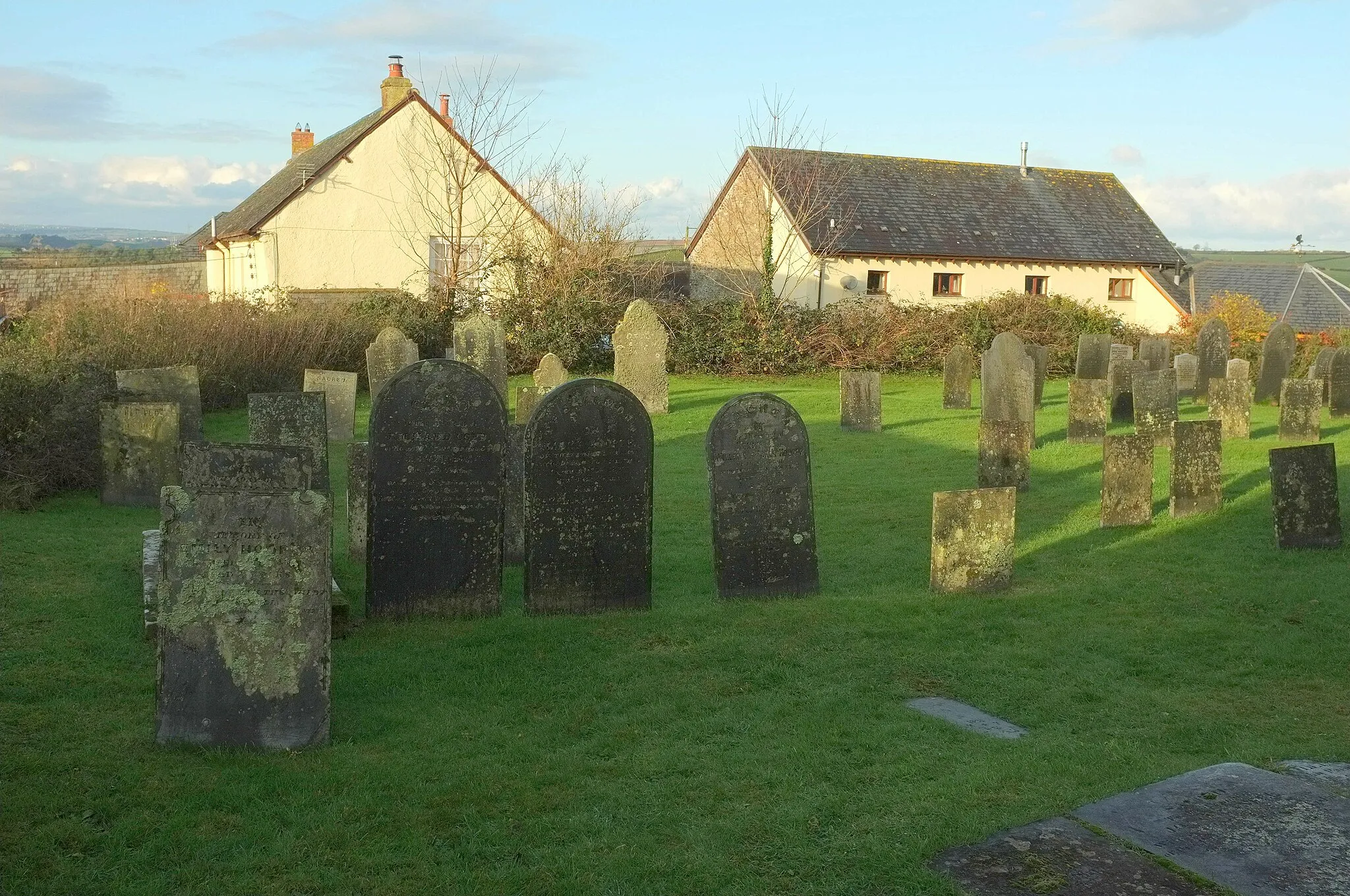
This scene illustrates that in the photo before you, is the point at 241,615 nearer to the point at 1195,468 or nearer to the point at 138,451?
the point at 138,451

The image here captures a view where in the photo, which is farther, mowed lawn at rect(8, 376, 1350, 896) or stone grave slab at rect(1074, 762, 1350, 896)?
mowed lawn at rect(8, 376, 1350, 896)

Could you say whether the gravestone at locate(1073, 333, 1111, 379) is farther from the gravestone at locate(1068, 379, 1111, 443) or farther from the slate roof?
the slate roof

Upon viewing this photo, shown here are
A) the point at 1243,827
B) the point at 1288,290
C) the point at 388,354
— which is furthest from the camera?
the point at 1288,290

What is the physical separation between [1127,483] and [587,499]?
585cm

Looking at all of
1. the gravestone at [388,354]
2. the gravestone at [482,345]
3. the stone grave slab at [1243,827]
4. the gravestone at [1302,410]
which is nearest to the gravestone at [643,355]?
the gravestone at [482,345]

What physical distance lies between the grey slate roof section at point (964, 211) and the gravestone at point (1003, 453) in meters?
20.9

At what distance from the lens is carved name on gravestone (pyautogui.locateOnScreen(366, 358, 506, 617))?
7594 mm

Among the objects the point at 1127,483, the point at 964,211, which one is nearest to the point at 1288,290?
the point at 964,211

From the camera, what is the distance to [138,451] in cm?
1217

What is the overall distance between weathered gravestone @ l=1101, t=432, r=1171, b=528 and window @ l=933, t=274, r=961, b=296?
81.4 feet

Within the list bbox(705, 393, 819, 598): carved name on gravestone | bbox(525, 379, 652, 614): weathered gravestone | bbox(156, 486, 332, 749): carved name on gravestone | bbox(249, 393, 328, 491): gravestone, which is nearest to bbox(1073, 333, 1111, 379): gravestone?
bbox(705, 393, 819, 598): carved name on gravestone

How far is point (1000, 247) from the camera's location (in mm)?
35500

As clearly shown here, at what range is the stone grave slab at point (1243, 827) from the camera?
418cm

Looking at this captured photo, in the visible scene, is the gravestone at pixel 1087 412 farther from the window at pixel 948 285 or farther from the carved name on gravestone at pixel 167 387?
the window at pixel 948 285
